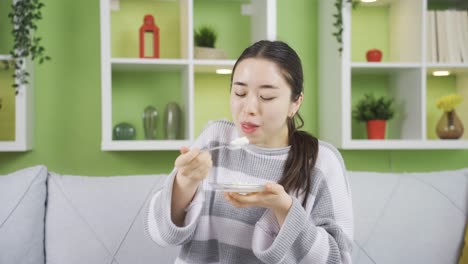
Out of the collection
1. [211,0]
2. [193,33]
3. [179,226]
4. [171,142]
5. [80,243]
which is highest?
[211,0]

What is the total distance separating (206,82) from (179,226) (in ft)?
4.67

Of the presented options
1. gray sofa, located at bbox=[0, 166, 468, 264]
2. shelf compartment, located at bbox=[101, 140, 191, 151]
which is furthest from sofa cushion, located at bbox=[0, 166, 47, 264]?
shelf compartment, located at bbox=[101, 140, 191, 151]

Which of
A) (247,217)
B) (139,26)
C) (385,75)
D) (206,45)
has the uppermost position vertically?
(139,26)

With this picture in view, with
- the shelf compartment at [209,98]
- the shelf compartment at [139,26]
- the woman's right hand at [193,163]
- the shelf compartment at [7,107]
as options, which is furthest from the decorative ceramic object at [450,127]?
the shelf compartment at [7,107]

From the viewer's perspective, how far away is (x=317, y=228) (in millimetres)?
1163

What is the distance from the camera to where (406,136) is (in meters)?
2.44

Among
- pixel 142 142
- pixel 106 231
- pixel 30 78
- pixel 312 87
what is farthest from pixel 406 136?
pixel 30 78

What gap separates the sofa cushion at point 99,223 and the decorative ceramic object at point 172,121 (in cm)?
51

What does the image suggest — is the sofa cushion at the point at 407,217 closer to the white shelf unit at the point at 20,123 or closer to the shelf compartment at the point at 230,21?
the shelf compartment at the point at 230,21

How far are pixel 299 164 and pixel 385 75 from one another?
1.56 m

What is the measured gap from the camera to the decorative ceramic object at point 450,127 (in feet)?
7.82

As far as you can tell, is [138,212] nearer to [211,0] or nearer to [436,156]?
[211,0]

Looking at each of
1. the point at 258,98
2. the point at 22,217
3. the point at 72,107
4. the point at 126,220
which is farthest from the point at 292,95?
the point at 72,107

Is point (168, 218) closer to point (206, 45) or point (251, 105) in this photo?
point (251, 105)
